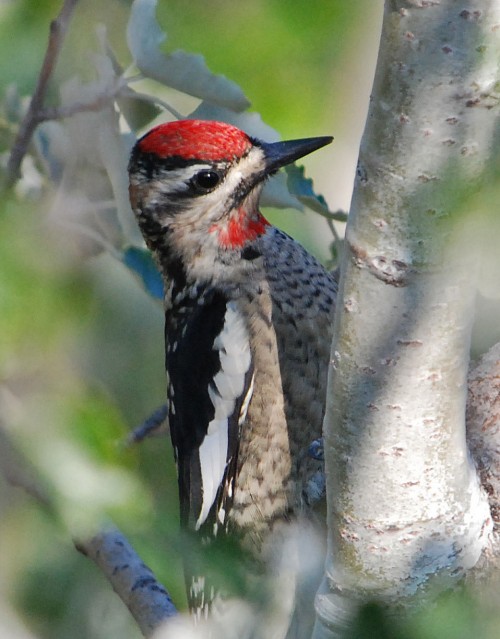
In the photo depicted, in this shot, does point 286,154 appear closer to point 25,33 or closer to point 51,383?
point 25,33

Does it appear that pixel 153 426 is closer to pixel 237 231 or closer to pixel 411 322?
pixel 237 231

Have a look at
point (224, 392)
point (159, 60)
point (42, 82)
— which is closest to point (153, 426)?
point (224, 392)

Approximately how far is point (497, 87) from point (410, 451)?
20.0 inches

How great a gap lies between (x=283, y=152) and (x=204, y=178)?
182 mm

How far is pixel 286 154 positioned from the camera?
2.25 metres

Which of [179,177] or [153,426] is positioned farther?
[153,426]

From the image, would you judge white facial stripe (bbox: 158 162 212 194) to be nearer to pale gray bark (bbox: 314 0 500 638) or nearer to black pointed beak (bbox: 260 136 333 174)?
black pointed beak (bbox: 260 136 333 174)

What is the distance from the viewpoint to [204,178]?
2.29m

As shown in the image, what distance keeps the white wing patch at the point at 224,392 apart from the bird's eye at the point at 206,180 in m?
0.28

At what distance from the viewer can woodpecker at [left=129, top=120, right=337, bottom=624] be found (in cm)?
218

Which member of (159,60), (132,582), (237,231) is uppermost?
(159,60)

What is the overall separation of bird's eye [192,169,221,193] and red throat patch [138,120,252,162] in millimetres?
47

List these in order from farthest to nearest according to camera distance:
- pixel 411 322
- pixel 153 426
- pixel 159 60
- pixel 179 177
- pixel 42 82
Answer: pixel 153 426 < pixel 179 177 < pixel 159 60 < pixel 42 82 < pixel 411 322

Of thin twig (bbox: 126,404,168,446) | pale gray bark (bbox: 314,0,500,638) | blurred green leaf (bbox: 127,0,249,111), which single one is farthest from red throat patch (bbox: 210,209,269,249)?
pale gray bark (bbox: 314,0,500,638)
